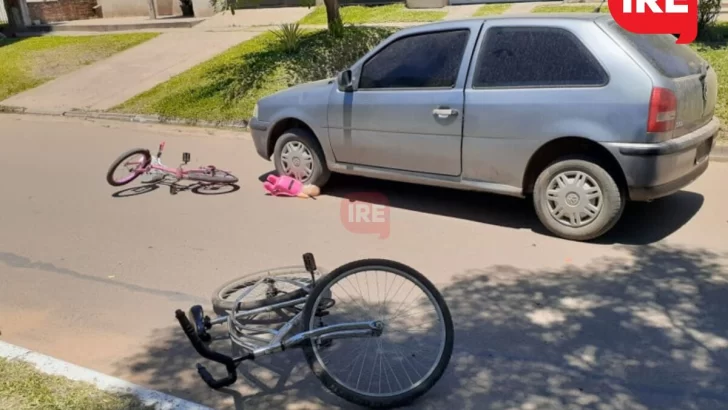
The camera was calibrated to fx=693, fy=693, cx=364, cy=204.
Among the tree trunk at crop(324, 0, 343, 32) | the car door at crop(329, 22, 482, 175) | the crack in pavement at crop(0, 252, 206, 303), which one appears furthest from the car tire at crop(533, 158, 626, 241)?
the tree trunk at crop(324, 0, 343, 32)

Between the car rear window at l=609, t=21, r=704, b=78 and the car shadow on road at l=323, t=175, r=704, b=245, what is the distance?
1.27 m

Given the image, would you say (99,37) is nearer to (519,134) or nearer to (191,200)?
(191,200)

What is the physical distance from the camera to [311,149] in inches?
282

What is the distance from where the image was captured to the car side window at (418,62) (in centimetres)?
610

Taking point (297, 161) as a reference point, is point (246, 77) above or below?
above

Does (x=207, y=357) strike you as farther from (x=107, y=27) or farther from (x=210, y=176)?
(x=107, y=27)

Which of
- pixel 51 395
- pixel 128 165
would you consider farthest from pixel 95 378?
pixel 128 165

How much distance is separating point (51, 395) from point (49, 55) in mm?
16790

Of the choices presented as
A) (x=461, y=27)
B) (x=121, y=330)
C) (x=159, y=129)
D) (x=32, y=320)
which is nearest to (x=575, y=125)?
(x=461, y=27)

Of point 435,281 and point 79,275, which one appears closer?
point 435,281

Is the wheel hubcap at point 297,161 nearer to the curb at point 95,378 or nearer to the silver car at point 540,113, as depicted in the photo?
the silver car at point 540,113

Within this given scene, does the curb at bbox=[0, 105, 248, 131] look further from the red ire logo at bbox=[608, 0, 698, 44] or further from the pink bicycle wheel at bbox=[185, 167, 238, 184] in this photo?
the red ire logo at bbox=[608, 0, 698, 44]

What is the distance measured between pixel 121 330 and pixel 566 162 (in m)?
3.57

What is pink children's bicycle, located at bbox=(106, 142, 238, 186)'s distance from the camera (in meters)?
7.55
